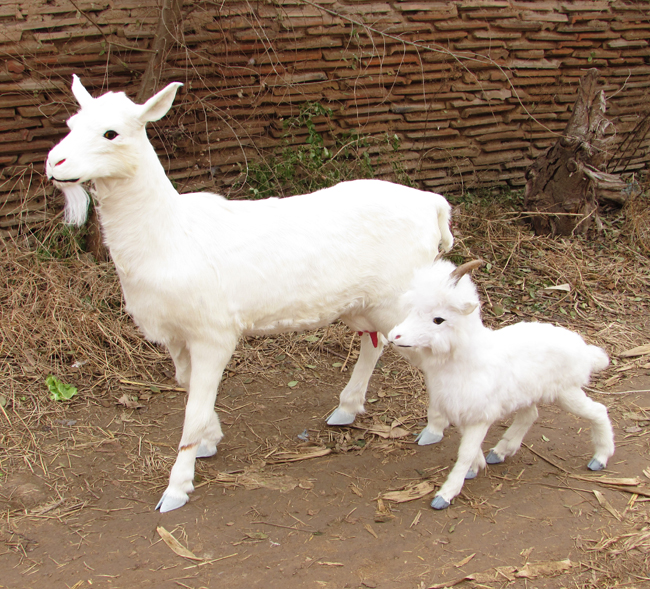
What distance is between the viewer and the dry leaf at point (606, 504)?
3.14 m

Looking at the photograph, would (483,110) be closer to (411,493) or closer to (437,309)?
(437,309)

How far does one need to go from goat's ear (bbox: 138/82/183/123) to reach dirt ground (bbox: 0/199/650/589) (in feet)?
6.54

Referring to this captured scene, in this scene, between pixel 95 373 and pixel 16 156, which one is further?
pixel 16 156

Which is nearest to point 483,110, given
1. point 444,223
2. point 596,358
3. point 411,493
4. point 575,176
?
point 575,176

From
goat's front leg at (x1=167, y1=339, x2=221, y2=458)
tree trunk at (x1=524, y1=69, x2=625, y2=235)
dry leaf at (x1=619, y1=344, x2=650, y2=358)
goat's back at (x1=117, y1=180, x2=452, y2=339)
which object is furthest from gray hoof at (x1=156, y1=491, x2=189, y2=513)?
tree trunk at (x1=524, y1=69, x2=625, y2=235)

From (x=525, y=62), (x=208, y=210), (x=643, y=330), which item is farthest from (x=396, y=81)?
(x=208, y=210)

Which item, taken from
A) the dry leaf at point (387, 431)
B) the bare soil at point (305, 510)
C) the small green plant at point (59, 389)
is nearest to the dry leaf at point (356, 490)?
the bare soil at point (305, 510)

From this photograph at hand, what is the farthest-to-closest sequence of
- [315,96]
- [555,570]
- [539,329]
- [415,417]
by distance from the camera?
1. [315,96]
2. [415,417]
3. [539,329]
4. [555,570]

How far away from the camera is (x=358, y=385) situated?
157 inches

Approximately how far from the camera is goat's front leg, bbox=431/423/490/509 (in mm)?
3125

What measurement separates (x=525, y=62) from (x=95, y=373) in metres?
→ 5.50

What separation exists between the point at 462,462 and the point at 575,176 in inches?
164

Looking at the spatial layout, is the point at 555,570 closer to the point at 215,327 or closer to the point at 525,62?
the point at 215,327

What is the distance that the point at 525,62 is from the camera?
22.2ft
